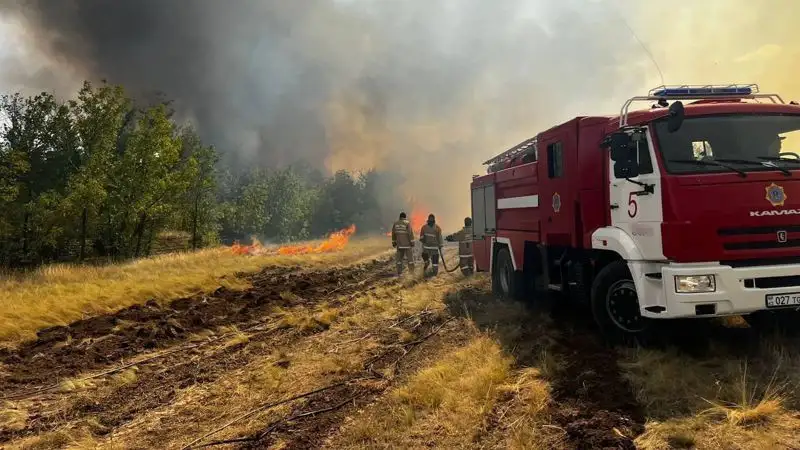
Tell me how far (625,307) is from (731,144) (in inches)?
76.0

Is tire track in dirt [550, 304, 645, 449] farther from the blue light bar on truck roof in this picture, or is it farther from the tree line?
the tree line

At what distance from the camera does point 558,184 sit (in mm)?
6805

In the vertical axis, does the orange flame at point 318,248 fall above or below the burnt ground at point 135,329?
above

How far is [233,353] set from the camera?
6.96 m

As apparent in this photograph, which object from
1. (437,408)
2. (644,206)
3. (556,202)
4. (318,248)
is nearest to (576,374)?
(437,408)

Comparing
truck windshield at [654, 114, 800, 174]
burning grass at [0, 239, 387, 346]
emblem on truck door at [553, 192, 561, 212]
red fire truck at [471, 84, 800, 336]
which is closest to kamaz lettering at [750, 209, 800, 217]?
red fire truck at [471, 84, 800, 336]

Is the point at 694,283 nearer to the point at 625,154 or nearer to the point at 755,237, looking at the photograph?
the point at 755,237

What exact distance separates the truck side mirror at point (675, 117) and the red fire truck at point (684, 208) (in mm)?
11

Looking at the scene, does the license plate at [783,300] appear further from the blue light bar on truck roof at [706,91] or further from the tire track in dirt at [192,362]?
the tire track in dirt at [192,362]

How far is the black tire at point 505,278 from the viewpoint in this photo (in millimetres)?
8766

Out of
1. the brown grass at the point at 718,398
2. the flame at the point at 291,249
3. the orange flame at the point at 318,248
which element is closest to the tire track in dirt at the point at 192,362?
the brown grass at the point at 718,398

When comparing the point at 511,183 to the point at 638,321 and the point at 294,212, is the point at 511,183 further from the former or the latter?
the point at 294,212

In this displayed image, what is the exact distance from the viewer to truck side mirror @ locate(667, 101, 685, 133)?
4.73 metres

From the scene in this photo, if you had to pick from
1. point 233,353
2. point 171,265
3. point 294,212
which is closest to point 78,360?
point 233,353
